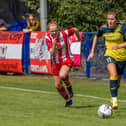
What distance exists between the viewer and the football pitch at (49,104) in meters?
9.69

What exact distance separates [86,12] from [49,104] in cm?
871

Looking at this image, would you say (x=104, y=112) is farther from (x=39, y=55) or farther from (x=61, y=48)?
(x=39, y=55)

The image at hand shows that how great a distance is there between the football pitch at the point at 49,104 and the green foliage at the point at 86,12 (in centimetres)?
306

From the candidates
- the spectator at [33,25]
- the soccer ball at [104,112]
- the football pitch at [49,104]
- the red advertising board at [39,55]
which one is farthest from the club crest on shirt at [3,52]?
the soccer ball at [104,112]

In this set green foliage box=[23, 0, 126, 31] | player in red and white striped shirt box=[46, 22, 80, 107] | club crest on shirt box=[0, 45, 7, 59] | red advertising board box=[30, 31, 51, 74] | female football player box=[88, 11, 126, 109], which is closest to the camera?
female football player box=[88, 11, 126, 109]

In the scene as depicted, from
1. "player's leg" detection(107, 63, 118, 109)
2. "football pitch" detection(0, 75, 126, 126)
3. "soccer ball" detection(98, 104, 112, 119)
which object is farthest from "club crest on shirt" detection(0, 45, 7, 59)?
"soccer ball" detection(98, 104, 112, 119)

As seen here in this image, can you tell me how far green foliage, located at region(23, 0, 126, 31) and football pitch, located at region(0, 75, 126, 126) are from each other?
10.0 ft

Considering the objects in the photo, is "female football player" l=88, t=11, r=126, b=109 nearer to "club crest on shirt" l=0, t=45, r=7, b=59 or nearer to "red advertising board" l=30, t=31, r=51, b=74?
"red advertising board" l=30, t=31, r=51, b=74

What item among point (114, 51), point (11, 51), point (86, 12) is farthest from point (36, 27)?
point (114, 51)

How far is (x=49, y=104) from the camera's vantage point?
12.4 m

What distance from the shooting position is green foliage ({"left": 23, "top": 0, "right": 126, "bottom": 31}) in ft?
66.9

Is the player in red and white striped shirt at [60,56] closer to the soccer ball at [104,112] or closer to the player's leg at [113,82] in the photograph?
the player's leg at [113,82]

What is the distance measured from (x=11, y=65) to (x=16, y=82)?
87.6 inches

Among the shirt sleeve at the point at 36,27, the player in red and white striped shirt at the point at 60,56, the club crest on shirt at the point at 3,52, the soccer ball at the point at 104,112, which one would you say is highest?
the player in red and white striped shirt at the point at 60,56
